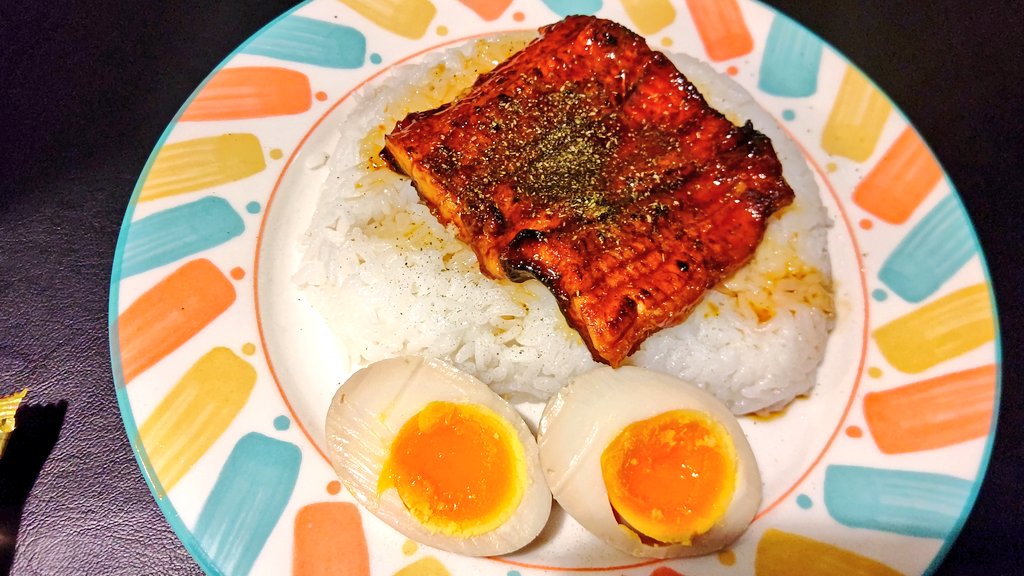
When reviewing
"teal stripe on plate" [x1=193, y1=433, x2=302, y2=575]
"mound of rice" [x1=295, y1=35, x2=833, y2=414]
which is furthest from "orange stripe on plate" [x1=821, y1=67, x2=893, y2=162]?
"teal stripe on plate" [x1=193, y1=433, x2=302, y2=575]

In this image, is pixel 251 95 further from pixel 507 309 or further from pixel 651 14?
pixel 651 14

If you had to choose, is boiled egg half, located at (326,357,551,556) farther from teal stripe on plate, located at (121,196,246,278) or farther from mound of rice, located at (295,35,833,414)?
teal stripe on plate, located at (121,196,246,278)

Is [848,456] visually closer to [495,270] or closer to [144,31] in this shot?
[495,270]

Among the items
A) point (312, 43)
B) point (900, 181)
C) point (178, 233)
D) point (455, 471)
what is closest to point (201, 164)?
point (178, 233)

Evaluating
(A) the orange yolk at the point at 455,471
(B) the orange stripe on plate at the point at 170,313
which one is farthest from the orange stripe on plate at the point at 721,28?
(B) the orange stripe on plate at the point at 170,313

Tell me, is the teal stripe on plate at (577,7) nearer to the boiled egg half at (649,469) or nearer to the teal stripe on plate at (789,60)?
the teal stripe on plate at (789,60)

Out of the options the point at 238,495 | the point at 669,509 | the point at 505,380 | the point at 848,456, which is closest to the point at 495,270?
the point at 505,380
